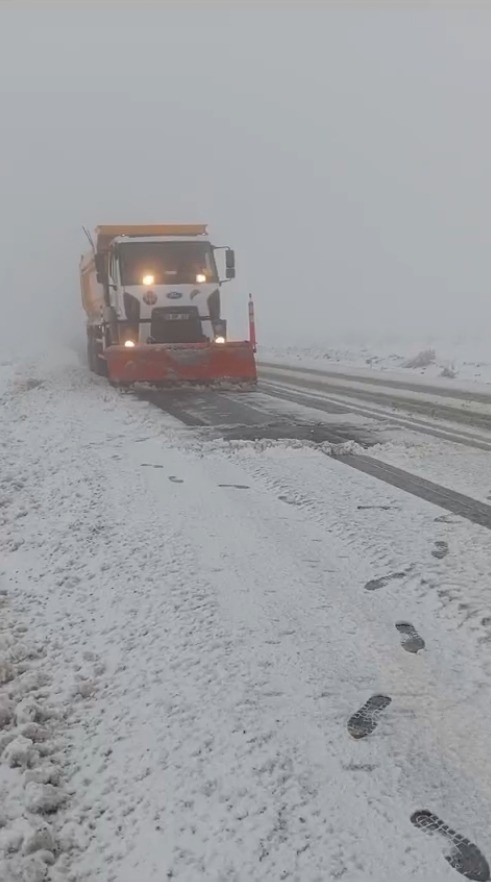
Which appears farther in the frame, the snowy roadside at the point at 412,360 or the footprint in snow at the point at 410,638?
the snowy roadside at the point at 412,360

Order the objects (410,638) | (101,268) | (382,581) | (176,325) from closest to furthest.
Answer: (410,638) → (382,581) → (176,325) → (101,268)

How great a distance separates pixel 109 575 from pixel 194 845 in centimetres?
183

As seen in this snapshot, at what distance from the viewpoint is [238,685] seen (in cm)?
244

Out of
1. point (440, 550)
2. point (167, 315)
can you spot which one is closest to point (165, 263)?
point (167, 315)

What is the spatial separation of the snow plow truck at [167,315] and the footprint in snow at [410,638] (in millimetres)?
8398

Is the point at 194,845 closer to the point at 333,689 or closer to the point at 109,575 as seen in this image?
the point at 333,689

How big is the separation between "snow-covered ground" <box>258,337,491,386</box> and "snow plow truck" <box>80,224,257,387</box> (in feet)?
A: 13.4

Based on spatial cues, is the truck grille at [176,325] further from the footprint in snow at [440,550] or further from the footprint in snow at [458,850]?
the footprint in snow at [458,850]

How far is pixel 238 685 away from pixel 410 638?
0.73m

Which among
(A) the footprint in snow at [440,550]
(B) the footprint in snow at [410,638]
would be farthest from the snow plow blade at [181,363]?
(B) the footprint in snow at [410,638]

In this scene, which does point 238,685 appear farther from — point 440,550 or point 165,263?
point 165,263

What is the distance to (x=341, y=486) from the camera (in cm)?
495

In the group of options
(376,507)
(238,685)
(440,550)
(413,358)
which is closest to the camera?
(238,685)

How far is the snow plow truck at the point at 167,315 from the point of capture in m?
11.0
